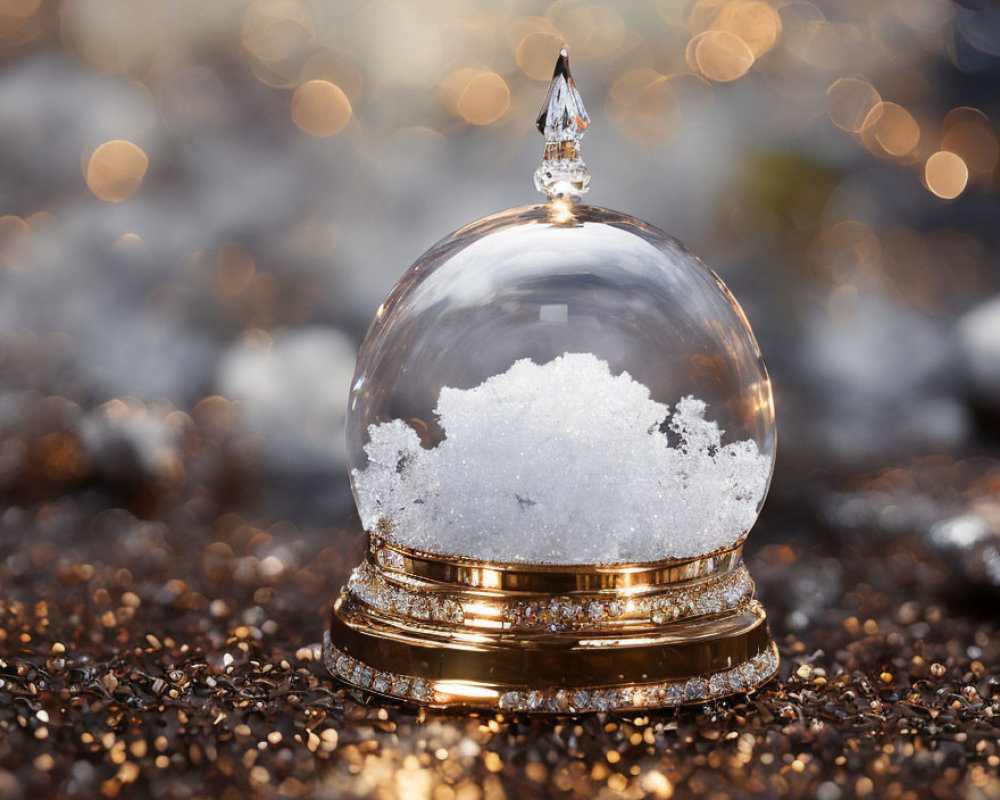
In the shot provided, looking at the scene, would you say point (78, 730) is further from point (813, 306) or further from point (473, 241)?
point (813, 306)

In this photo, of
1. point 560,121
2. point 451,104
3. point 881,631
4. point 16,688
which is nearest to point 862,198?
point 451,104

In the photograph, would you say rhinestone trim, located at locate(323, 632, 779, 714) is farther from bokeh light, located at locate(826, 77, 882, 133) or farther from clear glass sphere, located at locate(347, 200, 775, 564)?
bokeh light, located at locate(826, 77, 882, 133)

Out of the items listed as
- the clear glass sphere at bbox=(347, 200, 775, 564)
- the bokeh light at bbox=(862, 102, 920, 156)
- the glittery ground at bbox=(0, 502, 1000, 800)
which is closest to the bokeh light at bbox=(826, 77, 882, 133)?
the bokeh light at bbox=(862, 102, 920, 156)

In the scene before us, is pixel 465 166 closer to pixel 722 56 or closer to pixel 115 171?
pixel 722 56

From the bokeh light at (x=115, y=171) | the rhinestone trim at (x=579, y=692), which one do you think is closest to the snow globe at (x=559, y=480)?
the rhinestone trim at (x=579, y=692)

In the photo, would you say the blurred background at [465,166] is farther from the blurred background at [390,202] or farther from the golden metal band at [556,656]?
the golden metal band at [556,656]

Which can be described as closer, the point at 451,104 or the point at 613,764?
the point at 613,764
